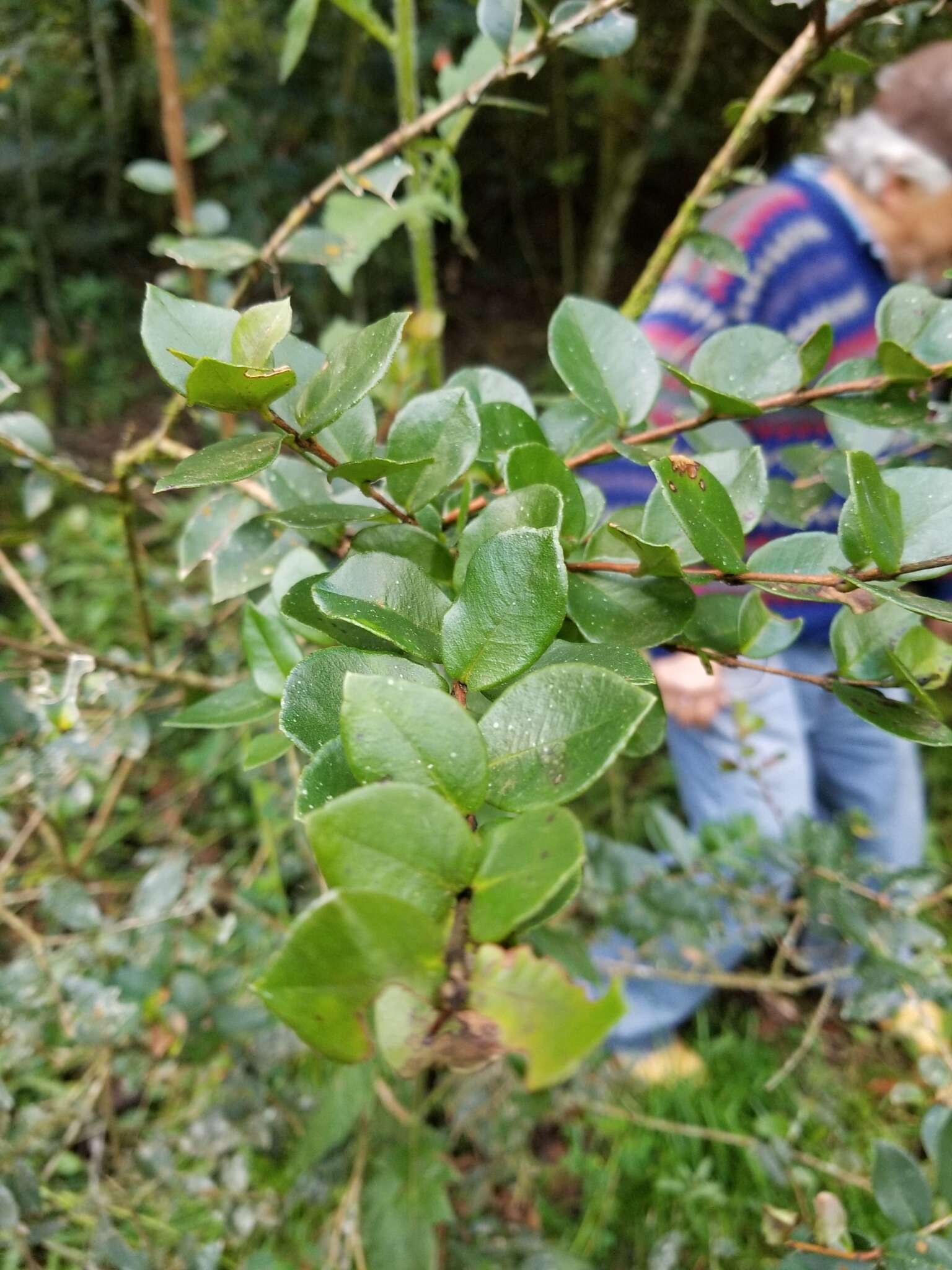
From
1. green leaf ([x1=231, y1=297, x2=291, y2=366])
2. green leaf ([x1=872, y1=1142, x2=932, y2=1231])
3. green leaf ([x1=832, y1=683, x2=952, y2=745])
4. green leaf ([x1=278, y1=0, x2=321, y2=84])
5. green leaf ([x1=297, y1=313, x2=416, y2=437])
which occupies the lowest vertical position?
green leaf ([x1=872, y1=1142, x2=932, y2=1231])

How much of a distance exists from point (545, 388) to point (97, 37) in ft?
5.34

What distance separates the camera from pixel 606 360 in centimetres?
42

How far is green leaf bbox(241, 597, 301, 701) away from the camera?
0.42 m

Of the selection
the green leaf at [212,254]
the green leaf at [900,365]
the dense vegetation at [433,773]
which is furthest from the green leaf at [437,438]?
the green leaf at [212,254]

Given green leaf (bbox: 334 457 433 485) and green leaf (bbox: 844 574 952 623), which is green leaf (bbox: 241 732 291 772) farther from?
green leaf (bbox: 844 574 952 623)

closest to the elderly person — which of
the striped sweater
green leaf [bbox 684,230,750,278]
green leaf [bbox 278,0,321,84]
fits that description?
the striped sweater

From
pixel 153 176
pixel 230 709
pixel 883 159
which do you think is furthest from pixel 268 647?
pixel 883 159

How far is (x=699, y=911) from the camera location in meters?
1.02

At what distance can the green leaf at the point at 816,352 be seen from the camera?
406mm

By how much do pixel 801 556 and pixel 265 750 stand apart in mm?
253

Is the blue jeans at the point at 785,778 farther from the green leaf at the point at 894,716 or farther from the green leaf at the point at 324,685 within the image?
the green leaf at the point at 324,685

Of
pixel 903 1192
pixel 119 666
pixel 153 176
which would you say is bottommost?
pixel 903 1192

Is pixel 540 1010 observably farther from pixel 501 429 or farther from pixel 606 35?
pixel 606 35

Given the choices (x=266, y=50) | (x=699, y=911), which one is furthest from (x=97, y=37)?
(x=699, y=911)
